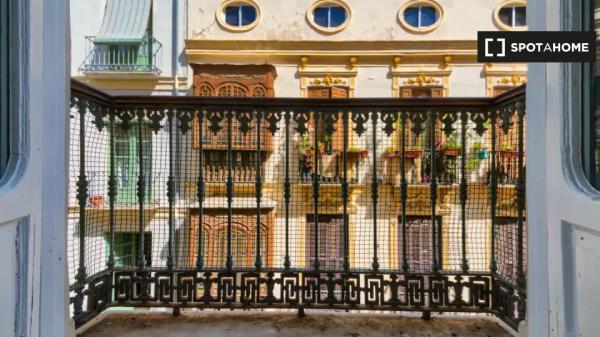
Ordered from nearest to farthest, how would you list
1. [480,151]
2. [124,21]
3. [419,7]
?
[480,151] → [419,7] → [124,21]

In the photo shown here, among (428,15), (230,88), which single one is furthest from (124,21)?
(428,15)

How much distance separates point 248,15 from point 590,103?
308 inches

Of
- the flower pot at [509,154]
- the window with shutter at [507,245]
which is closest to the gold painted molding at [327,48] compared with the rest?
the flower pot at [509,154]

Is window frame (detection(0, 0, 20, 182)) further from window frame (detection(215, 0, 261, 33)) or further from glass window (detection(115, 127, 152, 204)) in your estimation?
window frame (detection(215, 0, 261, 33))

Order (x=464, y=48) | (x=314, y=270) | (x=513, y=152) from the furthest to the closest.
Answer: (x=464, y=48) < (x=314, y=270) < (x=513, y=152)

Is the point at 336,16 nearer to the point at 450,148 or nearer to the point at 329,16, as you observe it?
the point at 329,16

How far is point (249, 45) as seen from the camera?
756 cm

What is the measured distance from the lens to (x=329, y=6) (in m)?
7.73

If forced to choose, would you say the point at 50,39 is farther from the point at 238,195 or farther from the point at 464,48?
the point at 464,48

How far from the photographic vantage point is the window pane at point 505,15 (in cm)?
750

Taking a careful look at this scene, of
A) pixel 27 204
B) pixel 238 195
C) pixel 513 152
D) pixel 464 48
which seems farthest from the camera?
pixel 464 48

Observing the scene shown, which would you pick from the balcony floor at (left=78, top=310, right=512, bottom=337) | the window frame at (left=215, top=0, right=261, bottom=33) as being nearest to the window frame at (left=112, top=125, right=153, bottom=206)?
the balcony floor at (left=78, top=310, right=512, bottom=337)

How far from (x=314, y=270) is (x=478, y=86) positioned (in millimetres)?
7120

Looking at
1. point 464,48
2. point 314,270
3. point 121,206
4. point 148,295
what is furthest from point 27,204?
point 464,48
